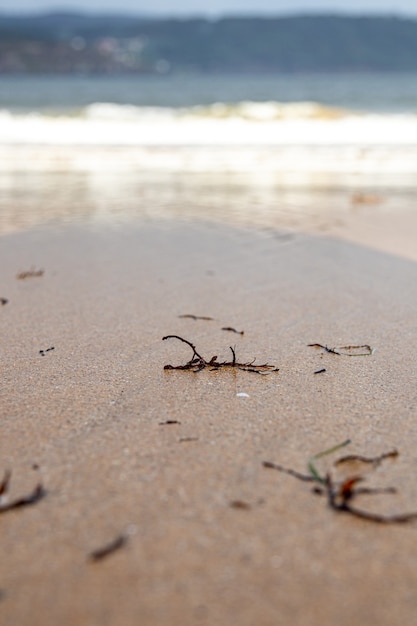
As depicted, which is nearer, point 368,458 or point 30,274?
point 368,458

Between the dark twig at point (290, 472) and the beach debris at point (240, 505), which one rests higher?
the beach debris at point (240, 505)

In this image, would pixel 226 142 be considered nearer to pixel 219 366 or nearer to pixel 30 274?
pixel 30 274

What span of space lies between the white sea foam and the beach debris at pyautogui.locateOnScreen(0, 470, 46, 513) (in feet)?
19.1

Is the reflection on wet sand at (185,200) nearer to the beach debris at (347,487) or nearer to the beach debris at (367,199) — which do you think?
the beach debris at (367,199)

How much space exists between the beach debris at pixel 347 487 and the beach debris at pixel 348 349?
0.55 metres

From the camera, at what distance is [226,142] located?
10.2m

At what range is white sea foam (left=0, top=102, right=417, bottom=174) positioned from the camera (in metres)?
7.28

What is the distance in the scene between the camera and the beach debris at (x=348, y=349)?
183cm

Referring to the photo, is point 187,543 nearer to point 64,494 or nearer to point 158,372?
point 64,494

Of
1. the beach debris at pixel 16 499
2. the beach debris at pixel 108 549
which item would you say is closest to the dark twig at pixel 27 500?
the beach debris at pixel 16 499

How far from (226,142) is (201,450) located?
9308mm

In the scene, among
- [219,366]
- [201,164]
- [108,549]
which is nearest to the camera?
[108,549]

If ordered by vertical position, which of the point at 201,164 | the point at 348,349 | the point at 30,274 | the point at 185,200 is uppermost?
the point at 348,349

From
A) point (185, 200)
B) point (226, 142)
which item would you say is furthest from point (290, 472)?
point (226, 142)
